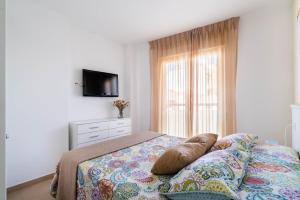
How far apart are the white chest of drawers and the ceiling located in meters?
1.82

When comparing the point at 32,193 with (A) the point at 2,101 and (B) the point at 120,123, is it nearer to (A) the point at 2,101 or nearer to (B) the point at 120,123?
(B) the point at 120,123

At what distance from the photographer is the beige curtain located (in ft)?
9.30

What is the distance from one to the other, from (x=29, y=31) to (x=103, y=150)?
2064 millimetres

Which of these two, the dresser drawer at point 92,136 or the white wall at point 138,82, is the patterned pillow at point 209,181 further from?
the white wall at point 138,82

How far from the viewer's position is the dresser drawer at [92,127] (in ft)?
9.03

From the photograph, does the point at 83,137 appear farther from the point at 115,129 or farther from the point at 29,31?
the point at 29,31

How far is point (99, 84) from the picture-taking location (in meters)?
3.44

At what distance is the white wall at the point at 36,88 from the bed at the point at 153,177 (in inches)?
57.6

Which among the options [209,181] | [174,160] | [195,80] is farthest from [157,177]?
[195,80]

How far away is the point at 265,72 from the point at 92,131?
300 cm

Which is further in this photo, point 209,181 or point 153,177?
point 153,177

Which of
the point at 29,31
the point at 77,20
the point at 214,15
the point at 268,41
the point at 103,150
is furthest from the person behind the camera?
the point at 77,20

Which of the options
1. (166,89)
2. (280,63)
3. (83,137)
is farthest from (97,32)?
(280,63)

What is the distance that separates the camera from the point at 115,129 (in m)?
3.29
